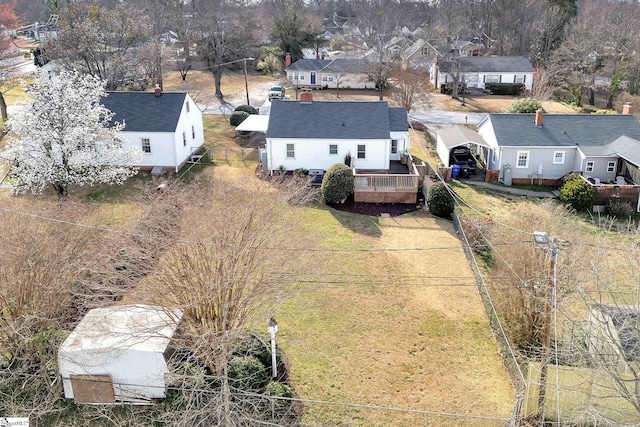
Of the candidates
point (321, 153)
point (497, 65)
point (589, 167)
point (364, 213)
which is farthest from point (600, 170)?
point (497, 65)

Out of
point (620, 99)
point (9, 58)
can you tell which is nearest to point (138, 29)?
point (9, 58)

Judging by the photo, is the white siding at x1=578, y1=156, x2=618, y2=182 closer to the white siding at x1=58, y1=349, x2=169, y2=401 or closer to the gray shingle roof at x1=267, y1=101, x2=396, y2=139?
the gray shingle roof at x1=267, y1=101, x2=396, y2=139

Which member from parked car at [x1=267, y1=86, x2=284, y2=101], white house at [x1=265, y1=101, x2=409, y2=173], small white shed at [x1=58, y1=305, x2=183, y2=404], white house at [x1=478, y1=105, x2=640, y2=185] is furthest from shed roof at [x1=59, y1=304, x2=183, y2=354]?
parked car at [x1=267, y1=86, x2=284, y2=101]

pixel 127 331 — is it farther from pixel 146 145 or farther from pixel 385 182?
pixel 146 145

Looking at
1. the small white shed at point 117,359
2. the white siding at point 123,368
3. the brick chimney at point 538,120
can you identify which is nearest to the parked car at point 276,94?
the brick chimney at point 538,120

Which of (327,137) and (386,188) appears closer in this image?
(386,188)

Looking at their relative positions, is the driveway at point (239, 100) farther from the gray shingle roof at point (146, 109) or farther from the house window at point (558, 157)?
the house window at point (558, 157)
